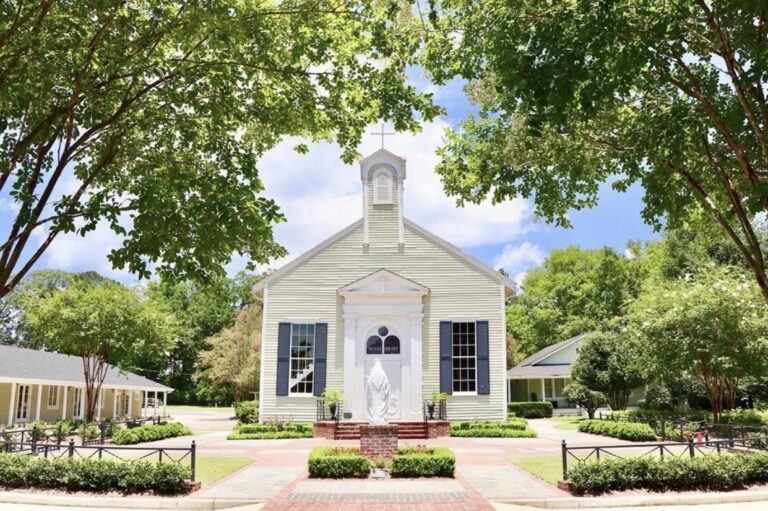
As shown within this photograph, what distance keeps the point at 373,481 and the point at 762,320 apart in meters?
15.1

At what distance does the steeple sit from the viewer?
24562 mm

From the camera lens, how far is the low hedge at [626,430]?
1950 cm

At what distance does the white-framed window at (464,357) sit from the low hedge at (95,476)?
13.6 m

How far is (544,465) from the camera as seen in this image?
45.5ft

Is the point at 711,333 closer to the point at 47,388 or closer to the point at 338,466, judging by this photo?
the point at 338,466

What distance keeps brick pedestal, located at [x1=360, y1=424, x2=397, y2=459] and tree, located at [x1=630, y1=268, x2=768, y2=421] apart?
1205 centimetres

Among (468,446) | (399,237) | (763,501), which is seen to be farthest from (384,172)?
(763,501)

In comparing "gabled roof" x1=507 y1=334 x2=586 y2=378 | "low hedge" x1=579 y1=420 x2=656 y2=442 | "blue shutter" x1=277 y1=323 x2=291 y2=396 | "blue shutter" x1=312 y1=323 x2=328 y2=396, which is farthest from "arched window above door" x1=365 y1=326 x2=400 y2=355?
"gabled roof" x1=507 y1=334 x2=586 y2=378

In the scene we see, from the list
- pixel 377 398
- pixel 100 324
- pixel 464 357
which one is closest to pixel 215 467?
pixel 377 398

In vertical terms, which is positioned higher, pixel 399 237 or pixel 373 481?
pixel 399 237

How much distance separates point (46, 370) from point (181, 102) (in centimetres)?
2695

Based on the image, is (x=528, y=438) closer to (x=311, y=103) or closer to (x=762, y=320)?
(x=762, y=320)

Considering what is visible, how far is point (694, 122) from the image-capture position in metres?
8.72

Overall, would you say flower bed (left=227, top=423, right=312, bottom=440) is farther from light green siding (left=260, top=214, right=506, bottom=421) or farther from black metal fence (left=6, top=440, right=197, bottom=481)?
black metal fence (left=6, top=440, right=197, bottom=481)
